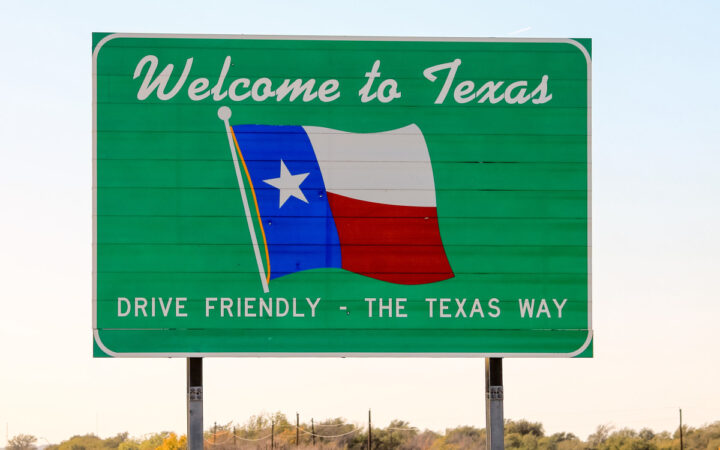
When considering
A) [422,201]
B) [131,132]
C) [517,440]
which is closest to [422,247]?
[422,201]

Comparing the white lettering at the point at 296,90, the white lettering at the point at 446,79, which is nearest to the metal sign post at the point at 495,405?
the white lettering at the point at 446,79

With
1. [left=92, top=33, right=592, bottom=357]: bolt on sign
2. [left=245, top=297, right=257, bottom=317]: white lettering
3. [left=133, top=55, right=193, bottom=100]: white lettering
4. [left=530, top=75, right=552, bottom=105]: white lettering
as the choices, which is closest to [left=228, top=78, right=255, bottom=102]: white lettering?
[left=92, top=33, right=592, bottom=357]: bolt on sign

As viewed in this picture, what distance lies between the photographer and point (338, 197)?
48.6 ft

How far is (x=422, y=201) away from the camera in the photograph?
48.6 ft

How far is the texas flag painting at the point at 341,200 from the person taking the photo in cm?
1473

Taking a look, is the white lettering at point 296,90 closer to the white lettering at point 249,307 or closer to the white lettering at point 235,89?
the white lettering at point 235,89

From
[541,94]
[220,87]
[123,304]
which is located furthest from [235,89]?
[541,94]

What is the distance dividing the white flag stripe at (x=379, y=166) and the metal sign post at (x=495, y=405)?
257 centimetres

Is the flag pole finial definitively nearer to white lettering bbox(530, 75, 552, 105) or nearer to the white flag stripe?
the white flag stripe

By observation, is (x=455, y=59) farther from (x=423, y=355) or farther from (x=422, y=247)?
(x=423, y=355)

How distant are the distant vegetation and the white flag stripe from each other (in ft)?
26.7

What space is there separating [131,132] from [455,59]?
477 cm

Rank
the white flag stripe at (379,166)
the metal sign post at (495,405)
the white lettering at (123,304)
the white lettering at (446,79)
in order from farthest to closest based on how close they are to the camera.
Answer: the metal sign post at (495,405), the white lettering at (446,79), the white flag stripe at (379,166), the white lettering at (123,304)

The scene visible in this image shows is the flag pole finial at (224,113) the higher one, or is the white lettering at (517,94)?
the white lettering at (517,94)
